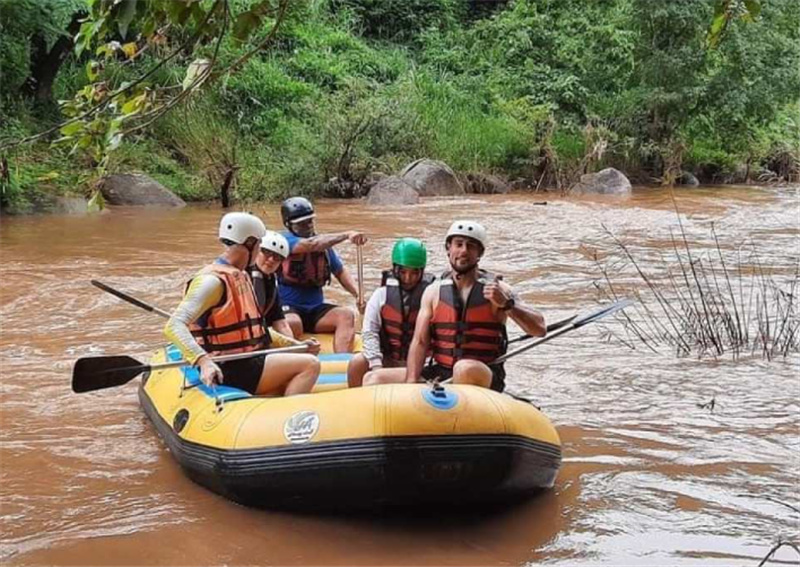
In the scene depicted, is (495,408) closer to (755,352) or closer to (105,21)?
(105,21)

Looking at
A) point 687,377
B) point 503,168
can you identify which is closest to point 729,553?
point 687,377

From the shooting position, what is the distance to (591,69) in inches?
843

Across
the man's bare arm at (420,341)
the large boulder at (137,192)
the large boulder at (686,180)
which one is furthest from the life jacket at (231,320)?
the large boulder at (686,180)

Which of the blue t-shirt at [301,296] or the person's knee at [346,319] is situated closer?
the person's knee at [346,319]

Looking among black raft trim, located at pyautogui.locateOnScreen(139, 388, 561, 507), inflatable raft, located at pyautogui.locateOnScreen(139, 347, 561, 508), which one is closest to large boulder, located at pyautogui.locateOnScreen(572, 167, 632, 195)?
inflatable raft, located at pyautogui.locateOnScreen(139, 347, 561, 508)

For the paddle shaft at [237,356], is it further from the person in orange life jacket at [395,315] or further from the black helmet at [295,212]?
the black helmet at [295,212]

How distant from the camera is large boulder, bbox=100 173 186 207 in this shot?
48.9ft

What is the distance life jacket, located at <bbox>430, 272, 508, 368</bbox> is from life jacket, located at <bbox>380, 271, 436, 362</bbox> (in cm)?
31

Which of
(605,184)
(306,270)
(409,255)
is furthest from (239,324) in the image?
(605,184)

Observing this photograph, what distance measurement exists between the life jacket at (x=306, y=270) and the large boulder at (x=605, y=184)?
44.1 ft

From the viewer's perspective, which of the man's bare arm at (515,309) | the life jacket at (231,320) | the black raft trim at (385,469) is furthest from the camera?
the life jacket at (231,320)

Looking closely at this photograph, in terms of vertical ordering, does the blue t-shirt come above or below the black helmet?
below

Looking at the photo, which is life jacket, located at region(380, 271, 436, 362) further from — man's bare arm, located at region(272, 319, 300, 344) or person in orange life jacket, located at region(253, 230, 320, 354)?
man's bare arm, located at region(272, 319, 300, 344)

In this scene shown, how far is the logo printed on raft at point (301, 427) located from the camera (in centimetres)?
349
